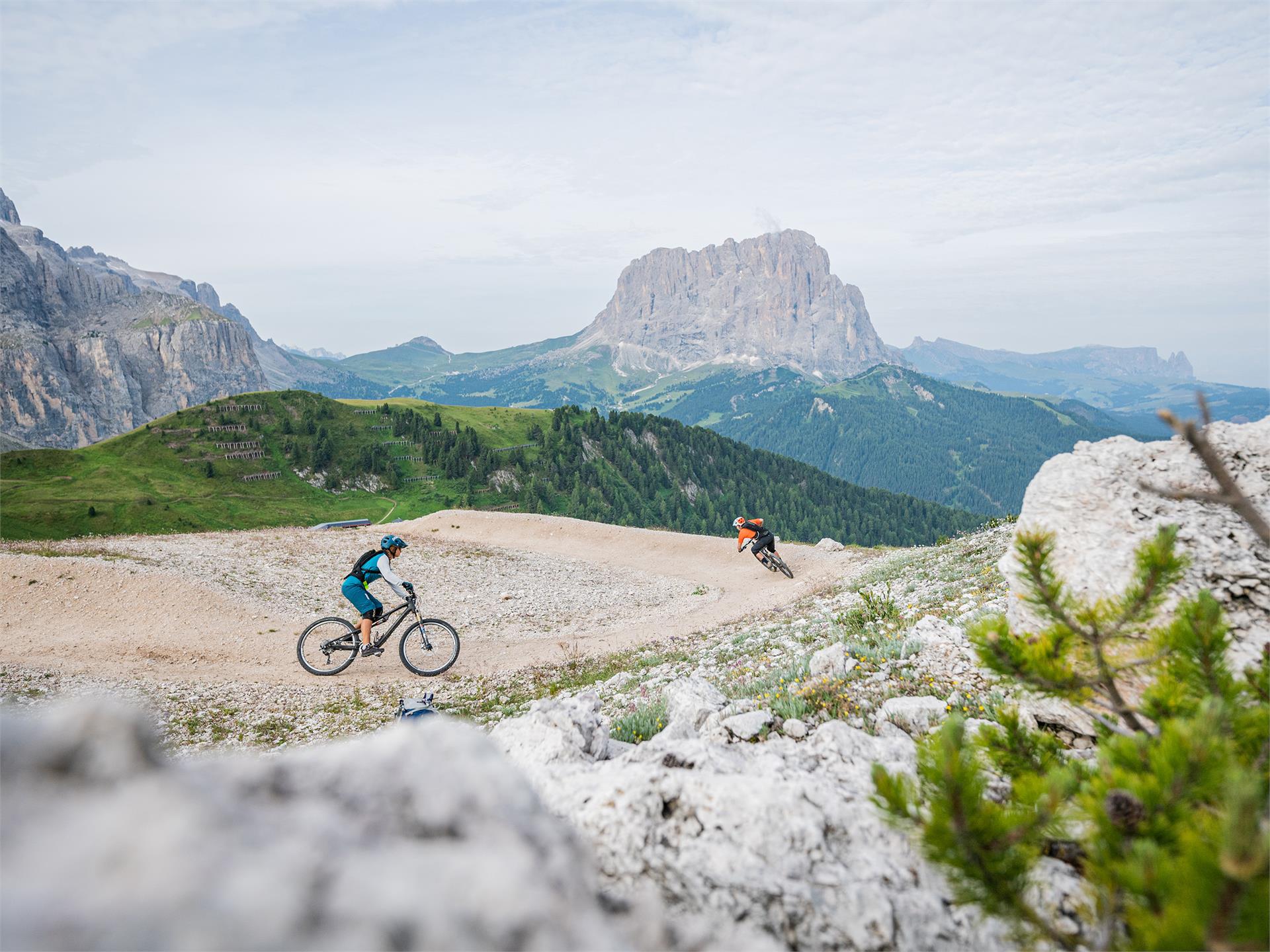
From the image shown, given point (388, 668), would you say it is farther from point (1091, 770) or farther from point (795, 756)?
point (1091, 770)

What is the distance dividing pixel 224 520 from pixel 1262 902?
4216 inches

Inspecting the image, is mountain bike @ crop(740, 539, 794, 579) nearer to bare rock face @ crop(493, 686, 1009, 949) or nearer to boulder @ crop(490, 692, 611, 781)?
boulder @ crop(490, 692, 611, 781)

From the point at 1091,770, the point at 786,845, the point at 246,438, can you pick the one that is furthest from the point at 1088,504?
the point at 246,438

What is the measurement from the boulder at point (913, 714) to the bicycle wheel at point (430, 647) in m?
11.4

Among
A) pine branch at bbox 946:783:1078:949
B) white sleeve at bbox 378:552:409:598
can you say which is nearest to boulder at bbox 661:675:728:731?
pine branch at bbox 946:783:1078:949

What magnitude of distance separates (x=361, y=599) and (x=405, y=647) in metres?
1.95

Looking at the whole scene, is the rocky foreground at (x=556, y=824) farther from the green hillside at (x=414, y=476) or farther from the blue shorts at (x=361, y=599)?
the green hillside at (x=414, y=476)

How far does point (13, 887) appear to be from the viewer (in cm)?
130

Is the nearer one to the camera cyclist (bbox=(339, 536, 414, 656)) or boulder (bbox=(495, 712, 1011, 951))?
boulder (bbox=(495, 712, 1011, 951))

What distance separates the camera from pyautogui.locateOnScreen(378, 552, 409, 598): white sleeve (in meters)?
13.9

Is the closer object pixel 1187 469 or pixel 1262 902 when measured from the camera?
pixel 1262 902

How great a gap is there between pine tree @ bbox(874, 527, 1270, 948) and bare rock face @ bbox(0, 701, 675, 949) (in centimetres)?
133

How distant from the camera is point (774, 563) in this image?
89.8 feet

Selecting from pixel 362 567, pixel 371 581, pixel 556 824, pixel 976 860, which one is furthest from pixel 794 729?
pixel 362 567
